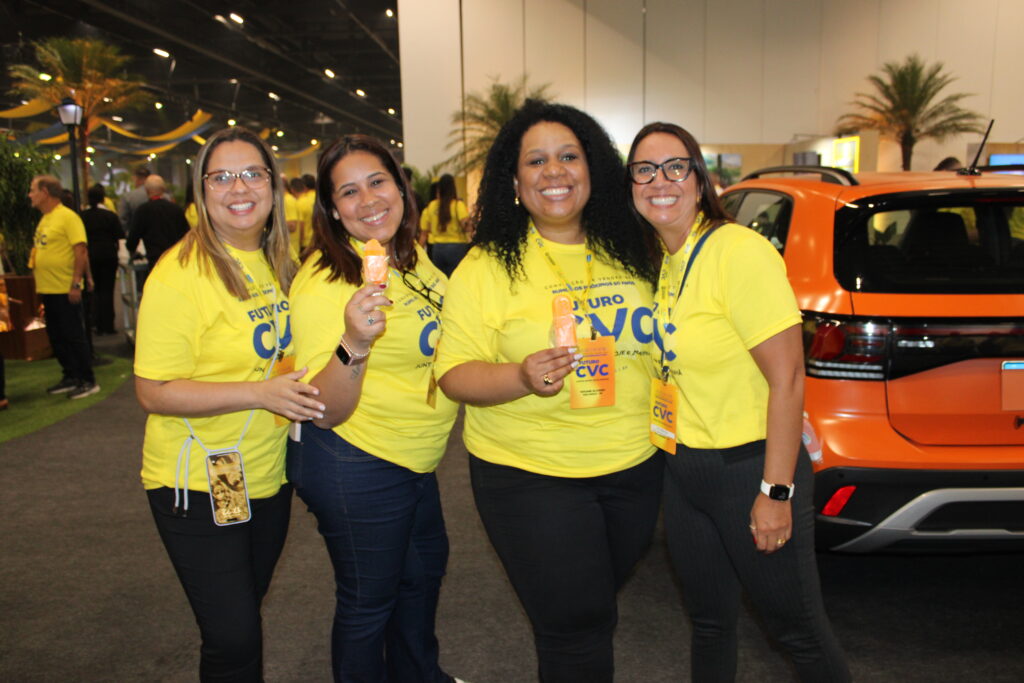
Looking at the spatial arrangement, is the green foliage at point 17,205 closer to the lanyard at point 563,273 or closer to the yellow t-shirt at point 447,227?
the yellow t-shirt at point 447,227

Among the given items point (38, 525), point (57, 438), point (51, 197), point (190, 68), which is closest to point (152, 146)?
point (190, 68)

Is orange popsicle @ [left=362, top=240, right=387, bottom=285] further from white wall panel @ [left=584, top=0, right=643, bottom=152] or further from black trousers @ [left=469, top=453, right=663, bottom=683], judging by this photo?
white wall panel @ [left=584, top=0, right=643, bottom=152]

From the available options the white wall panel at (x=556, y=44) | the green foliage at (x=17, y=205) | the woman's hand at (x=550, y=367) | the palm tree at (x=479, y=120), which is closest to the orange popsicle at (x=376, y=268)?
the woman's hand at (x=550, y=367)

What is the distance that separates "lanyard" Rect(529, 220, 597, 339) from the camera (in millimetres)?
2113

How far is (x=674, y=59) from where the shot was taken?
2031 centimetres

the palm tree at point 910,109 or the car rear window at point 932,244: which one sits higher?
the palm tree at point 910,109

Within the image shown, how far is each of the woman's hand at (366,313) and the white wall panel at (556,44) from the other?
61.8 feet

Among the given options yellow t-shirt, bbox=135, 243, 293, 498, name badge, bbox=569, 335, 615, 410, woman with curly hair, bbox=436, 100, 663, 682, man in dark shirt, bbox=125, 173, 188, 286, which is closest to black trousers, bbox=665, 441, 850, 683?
woman with curly hair, bbox=436, 100, 663, 682

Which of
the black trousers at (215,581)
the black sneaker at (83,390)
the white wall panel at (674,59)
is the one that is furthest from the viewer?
the white wall panel at (674,59)

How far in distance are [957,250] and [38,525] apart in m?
4.71

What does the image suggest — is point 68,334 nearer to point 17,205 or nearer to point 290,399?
point 17,205

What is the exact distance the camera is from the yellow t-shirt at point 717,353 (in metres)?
1.98

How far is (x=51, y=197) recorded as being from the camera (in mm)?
7496

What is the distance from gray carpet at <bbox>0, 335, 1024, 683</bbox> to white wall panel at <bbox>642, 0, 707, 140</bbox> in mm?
17772
